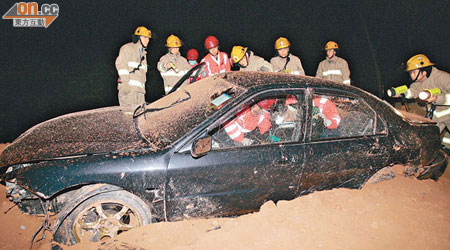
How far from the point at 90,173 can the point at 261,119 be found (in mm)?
1725

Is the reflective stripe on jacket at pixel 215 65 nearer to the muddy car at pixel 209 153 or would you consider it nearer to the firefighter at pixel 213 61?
the firefighter at pixel 213 61

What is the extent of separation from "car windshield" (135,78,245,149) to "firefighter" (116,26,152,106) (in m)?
2.22

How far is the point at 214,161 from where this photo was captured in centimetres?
232

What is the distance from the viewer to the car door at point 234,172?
228 centimetres


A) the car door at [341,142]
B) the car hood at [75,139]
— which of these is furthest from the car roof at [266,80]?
the car hood at [75,139]

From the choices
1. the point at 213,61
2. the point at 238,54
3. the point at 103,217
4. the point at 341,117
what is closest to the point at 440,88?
the point at 341,117

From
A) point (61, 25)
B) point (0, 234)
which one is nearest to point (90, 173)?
point (0, 234)

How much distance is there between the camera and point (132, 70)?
5.27 m

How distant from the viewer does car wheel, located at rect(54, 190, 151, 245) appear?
221cm

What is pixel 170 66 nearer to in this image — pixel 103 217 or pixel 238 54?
pixel 238 54

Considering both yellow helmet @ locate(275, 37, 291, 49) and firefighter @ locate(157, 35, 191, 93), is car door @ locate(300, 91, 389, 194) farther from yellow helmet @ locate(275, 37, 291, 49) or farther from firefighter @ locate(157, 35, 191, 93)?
firefighter @ locate(157, 35, 191, 93)

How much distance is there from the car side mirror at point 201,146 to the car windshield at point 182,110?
22cm

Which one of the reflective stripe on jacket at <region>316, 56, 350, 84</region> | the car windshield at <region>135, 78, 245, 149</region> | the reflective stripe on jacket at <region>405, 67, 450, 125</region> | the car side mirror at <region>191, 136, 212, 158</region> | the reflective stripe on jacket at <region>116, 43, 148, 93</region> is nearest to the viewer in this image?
the car side mirror at <region>191, 136, 212, 158</region>

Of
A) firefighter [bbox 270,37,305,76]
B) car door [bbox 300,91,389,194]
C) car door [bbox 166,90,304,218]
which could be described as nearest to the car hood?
car door [bbox 166,90,304,218]
